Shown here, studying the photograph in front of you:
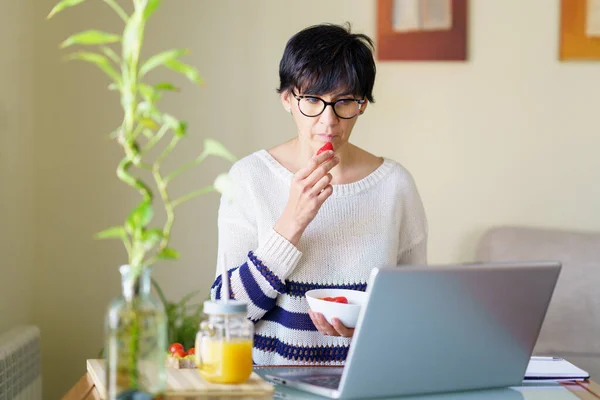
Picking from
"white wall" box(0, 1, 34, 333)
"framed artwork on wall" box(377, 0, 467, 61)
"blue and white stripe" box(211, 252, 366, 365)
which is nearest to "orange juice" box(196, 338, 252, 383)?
"blue and white stripe" box(211, 252, 366, 365)

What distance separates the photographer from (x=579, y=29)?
3211mm

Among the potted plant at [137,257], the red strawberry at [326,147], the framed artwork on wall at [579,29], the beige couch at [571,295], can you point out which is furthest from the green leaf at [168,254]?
the framed artwork on wall at [579,29]

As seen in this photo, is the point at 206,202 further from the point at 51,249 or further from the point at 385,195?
the point at 385,195

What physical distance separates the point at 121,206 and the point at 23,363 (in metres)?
0.70

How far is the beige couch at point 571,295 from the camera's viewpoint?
2971 millimetres

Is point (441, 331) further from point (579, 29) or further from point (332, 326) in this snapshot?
point (579, 29)

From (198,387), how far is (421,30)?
7.26ft

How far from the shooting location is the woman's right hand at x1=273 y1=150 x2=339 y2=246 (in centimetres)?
173

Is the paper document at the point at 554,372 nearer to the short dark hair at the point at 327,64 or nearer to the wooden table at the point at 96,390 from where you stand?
the wooden table at the point at 96,390

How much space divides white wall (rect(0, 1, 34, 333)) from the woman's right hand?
1208mm

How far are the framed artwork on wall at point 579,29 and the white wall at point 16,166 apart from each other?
6.54 ft

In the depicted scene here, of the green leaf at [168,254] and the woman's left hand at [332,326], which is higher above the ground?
the green leaf at [168,254]

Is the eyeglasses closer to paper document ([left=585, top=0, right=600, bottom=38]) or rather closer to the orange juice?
the orange juice

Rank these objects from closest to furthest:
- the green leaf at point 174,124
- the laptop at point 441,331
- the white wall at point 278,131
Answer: the green leaf at point 174,124
the laptop at point 441,331
the white wall at point 278,131
